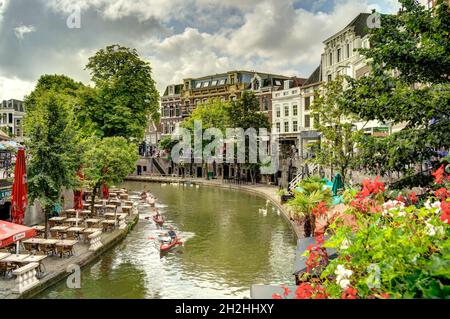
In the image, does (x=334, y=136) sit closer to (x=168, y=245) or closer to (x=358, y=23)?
(x=168, y=245)

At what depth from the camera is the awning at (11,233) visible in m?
13.6

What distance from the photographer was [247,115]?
52594 millimetres

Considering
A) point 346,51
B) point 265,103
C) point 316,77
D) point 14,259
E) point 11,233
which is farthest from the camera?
point 265,103

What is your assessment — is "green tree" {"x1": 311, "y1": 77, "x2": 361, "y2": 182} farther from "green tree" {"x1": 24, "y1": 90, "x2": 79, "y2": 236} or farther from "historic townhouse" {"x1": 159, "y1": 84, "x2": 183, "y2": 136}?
"historic townhouse" {"x1": 159, "y1": 84, "x2": 183, "y2": 136}

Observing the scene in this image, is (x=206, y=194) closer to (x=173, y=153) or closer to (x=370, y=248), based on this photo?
(x=173, y=153)

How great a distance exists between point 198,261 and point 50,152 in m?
8.94

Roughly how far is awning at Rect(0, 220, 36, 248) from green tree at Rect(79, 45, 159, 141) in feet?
98.9

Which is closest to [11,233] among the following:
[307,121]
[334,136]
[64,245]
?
[64,245]

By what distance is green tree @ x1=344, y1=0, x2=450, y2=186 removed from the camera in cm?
1081

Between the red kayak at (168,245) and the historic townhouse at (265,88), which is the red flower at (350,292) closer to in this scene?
the red kayak at (168,245)

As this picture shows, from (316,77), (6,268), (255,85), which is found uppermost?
(255,85)

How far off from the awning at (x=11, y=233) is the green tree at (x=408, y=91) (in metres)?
12.1

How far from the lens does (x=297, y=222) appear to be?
2617 cm
